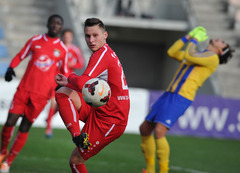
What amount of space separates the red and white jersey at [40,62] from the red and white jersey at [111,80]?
84.8 inches

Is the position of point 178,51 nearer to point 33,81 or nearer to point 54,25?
point 54,25

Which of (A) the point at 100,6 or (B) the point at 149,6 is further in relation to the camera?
(B) the point at 149,6

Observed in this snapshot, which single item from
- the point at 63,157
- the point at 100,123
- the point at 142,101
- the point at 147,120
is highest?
the point at 100,123

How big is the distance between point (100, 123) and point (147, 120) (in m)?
1.92

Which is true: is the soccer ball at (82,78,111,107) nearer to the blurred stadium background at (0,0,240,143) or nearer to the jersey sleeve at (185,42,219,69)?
the jersey sleeve at (185,42,219,69)

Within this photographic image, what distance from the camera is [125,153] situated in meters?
9.20

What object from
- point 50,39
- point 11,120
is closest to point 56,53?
point 50,39

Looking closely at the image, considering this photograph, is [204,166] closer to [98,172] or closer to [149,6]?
[98,172]

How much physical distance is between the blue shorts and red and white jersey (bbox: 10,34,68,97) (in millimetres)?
1606

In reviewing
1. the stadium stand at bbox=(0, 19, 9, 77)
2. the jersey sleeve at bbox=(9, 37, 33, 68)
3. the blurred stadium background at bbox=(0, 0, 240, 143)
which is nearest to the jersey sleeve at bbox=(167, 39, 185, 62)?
the jersey sleeve at bbox=(9, 37, 33, 68)

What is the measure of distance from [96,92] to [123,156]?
4669 millimetres

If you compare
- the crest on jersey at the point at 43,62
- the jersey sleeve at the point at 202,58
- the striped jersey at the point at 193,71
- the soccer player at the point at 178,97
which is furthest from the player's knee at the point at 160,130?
the crest on jersey at the point at 43,62

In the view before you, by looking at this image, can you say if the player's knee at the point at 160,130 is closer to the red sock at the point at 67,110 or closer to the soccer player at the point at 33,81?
the soccer player at the point at 33,81

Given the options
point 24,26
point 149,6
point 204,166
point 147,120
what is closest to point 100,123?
point 147,120
